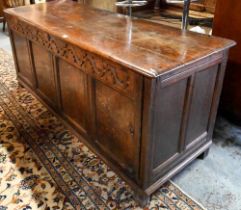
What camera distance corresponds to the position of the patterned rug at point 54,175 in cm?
149

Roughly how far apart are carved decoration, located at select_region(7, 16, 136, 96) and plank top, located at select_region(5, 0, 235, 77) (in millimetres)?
45

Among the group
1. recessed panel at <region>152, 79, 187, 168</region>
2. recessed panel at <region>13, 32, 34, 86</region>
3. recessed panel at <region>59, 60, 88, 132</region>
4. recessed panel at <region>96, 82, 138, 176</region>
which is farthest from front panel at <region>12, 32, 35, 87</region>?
recessed panel at <region>152, 79, 187, 168</region>

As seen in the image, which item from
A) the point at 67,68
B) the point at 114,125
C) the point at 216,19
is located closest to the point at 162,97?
the point at 114,125

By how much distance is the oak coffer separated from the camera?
4.03 feet

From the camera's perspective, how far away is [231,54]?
1.97 m

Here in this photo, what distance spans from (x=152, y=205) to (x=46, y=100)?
128 cm

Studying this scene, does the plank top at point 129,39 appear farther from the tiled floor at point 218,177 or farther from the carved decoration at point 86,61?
the tiled floor at point 218,177

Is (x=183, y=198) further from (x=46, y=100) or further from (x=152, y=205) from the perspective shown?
(x=46, y=100)

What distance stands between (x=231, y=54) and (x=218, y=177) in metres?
0.91

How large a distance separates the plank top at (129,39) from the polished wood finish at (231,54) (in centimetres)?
47

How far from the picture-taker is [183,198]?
1516 mm

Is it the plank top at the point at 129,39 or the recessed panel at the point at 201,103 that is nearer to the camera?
the plank top at the point at 129,39

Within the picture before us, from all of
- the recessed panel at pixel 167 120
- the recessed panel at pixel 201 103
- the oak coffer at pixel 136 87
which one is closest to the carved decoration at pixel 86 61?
the oak coffer at pixel 136 87

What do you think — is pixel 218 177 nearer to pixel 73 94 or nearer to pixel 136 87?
pixel 136 87
